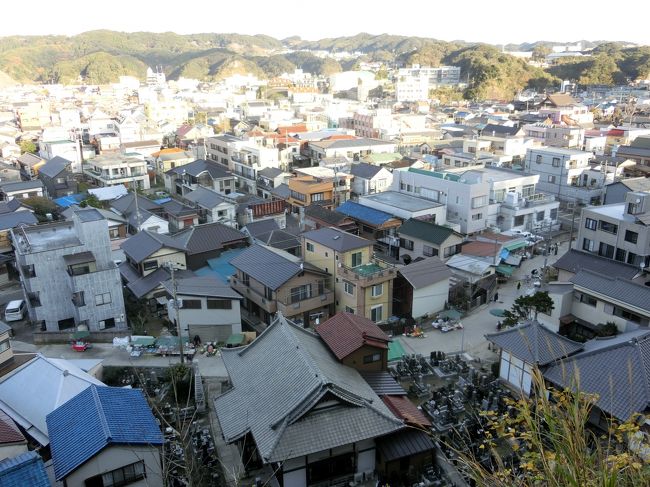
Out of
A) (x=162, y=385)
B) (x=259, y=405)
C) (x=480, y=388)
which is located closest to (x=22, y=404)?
(x=162, y=385)

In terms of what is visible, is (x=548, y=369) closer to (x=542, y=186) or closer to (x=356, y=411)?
(x=356, y=411)

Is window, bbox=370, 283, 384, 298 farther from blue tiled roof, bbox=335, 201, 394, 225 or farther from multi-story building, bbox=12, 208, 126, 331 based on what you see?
multi-story building, bbox=12, 208, 126, 331

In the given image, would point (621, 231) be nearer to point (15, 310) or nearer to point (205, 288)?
Answer: point (205, 288)

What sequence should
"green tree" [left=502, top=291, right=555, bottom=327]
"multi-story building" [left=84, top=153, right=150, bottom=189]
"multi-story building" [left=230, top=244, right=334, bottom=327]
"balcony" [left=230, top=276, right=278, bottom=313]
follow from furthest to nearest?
"multi-story building" [left=84, top=153, right=150, bottom=189]
"balcony" [left=230, top=276, right=278, bottom=313]
"multi-story building" [left=230, top=244, right=334, bottom=327]
"green tree" [left=502, top=291, right=555, bottom=327]

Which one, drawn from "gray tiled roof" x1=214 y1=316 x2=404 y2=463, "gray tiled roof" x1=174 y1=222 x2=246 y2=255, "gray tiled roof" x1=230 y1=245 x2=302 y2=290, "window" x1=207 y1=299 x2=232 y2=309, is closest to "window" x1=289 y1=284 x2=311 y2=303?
"gray tiled roof" x1=230 y1=245 x2=302 y2=290

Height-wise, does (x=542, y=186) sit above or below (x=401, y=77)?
below

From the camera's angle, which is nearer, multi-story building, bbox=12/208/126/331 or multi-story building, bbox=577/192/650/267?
multi-story building, bbox=12/208/126/331

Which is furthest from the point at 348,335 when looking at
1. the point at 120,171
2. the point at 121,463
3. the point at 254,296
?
the point at 120,171
